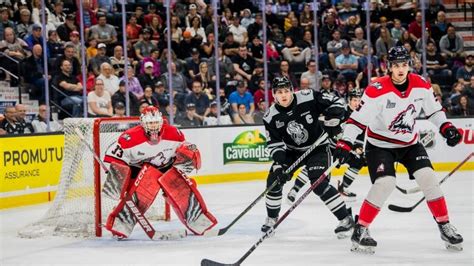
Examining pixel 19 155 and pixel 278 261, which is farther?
pixel 19 155

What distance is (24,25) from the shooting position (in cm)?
832

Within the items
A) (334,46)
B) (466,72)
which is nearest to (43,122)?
(334,46)

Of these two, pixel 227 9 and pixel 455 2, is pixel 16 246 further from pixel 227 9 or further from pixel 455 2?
pixel 455 2

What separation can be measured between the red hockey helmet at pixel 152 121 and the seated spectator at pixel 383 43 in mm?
5341

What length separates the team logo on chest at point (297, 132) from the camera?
5480mm

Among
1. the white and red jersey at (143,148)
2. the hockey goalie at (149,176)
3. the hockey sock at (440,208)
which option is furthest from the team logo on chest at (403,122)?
the white and red jersey at (143,148)

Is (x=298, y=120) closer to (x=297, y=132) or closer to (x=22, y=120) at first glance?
(x=297, y=132)

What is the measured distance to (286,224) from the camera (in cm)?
609

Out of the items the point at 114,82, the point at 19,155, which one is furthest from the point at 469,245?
the point at 114,82

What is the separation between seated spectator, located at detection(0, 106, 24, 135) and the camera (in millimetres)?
7578

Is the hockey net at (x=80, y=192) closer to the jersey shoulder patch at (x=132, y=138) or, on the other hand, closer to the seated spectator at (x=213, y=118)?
the jersey shoulder patch at (x=132, y=138)

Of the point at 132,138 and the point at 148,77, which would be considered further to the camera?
the point at 148,77

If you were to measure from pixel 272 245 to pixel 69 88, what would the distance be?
372cm

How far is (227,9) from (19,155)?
3.47 m
